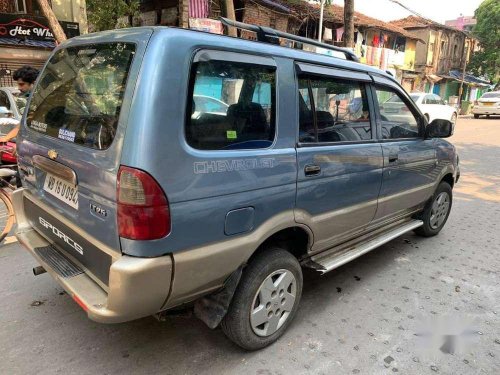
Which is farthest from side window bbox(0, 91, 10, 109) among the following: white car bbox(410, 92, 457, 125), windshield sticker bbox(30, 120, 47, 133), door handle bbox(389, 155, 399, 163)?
white car bbox(410, 92, 457, 125)

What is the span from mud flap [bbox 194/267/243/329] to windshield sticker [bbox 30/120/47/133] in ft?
4.96

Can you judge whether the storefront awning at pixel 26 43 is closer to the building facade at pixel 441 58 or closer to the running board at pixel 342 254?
the running board at pixel 342 254

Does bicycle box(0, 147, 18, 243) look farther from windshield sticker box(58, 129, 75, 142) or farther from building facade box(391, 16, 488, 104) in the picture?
building facade box(391, 16, 488, 104)

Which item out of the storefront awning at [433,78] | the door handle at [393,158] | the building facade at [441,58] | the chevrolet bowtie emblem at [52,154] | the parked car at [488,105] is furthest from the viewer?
the building facade at [441,58]

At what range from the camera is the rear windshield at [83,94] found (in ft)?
6.50

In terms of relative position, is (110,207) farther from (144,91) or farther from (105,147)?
(144,91)

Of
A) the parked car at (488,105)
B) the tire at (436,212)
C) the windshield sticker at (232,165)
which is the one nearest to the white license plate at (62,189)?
the windshield sticker at (232,165)

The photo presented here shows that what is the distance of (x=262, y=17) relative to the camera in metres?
17.5

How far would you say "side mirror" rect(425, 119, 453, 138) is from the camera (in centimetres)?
388

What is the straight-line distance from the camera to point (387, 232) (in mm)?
3754

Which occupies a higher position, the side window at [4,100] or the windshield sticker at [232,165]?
the side window at [4,100]

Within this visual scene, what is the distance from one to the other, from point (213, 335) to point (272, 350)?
0.43m

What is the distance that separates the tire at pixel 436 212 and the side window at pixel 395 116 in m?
0.97

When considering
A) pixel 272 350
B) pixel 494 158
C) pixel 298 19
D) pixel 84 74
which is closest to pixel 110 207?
pixel 84 74
